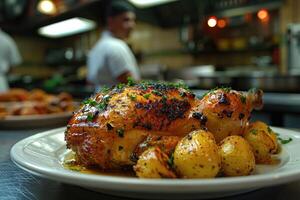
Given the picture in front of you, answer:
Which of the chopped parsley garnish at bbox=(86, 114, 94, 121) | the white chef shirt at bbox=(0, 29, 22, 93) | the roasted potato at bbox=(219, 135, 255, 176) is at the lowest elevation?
the roasted potato at bbox=(219, 135, 255, 176)

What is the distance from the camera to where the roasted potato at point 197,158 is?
1.70 feet

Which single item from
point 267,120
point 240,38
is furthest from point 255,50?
point 267,120

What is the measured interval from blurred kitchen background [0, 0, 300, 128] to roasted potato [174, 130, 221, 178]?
2.36 m

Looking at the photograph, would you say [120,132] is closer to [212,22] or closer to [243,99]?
[243,99]

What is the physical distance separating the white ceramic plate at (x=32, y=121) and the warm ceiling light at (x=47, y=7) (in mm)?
3514

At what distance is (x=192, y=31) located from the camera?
18.7ft

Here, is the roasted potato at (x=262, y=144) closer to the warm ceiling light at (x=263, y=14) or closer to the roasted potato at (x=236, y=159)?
the roasted potato at (x=236, y=159)

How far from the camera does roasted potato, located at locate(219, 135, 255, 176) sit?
565 millimetres

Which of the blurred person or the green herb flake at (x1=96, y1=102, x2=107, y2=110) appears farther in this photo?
the blurred person

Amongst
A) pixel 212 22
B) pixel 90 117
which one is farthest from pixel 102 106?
pixel 212 22

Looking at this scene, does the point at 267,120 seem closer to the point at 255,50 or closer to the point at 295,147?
the point at 295,147

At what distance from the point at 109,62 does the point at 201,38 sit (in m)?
3.11

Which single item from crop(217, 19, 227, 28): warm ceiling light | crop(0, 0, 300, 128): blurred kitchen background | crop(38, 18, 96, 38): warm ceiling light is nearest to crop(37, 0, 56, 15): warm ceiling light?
crop(0, 0, 300, 128): blurred kitchen background

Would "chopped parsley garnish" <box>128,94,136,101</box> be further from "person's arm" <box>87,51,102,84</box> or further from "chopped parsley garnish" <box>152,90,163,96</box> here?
"person's arm" <box>87,51,102,84</box>
